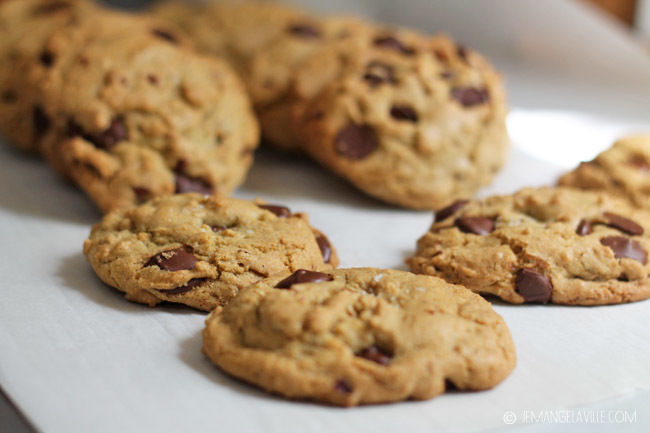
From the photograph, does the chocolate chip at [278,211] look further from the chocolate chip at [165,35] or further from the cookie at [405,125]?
the chocolate chip at [165,35]

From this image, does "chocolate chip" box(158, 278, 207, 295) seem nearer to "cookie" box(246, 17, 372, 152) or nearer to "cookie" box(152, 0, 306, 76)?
"cookie" box(246, 17, 372, 152)

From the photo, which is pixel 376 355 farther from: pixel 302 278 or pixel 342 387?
pixel 302 278

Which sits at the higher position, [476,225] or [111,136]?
[476,225]

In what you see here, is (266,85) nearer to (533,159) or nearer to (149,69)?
(149,69)

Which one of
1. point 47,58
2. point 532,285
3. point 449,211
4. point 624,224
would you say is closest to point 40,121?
point 47,58

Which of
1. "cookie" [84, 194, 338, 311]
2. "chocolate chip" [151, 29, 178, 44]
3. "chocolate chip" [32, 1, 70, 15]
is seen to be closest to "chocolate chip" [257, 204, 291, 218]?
"cookie" [84, 194, 338, 311]

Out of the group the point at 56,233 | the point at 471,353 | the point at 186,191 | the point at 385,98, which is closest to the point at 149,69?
the point at 186,191
